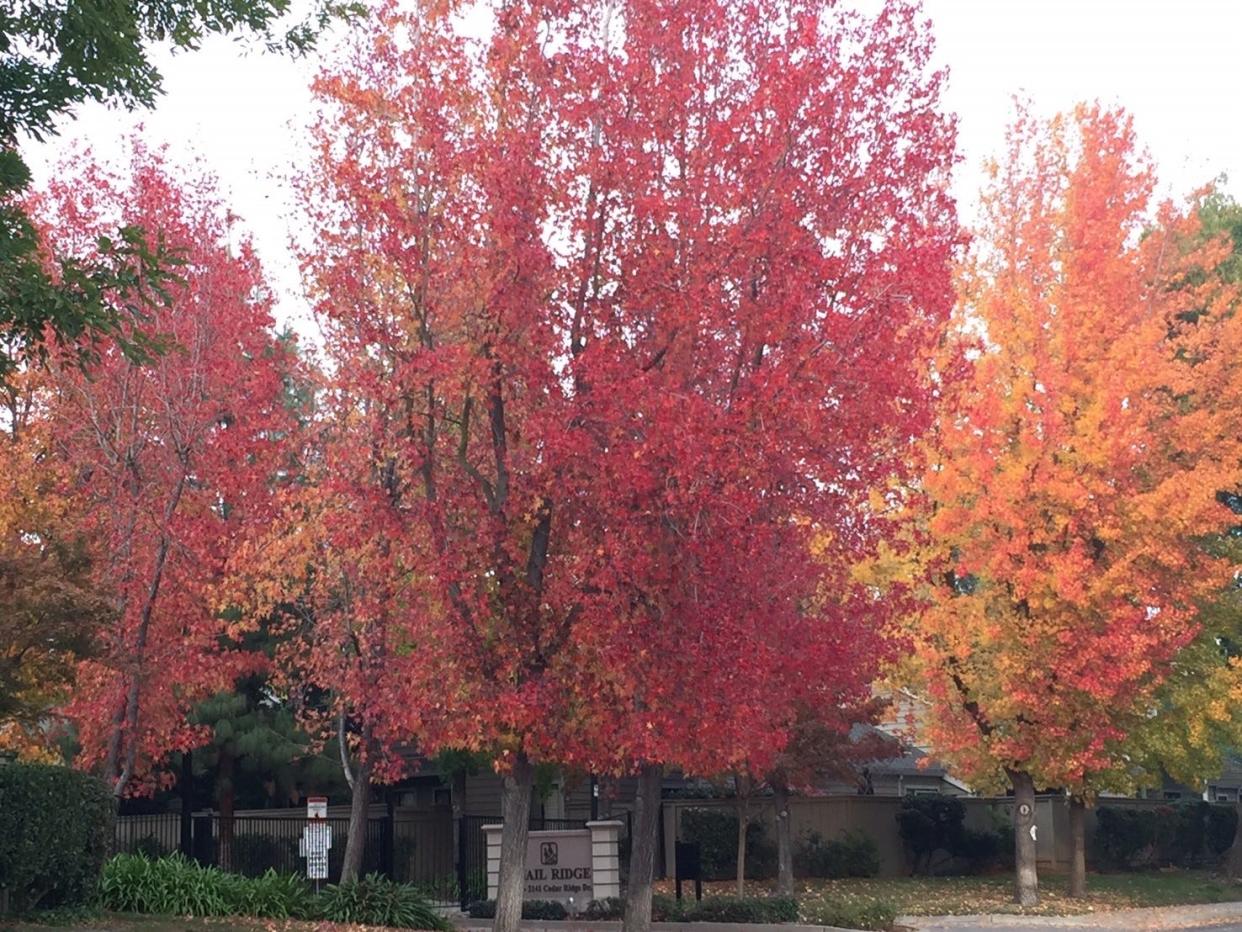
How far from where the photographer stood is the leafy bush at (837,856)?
36.3 metres

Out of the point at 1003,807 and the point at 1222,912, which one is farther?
the point at 1003,807

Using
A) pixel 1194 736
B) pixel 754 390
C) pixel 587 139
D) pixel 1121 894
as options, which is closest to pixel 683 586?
pixel 754 390

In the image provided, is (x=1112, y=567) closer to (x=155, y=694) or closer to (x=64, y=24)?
(x=155, y=694)

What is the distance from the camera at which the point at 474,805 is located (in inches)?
1474

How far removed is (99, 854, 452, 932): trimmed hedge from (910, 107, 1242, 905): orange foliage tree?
11.5 meters

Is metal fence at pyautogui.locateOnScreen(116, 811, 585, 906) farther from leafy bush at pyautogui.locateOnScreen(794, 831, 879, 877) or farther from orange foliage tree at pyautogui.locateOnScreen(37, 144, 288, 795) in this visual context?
leafy bush at pyautogui.locateOnScreen(794, 831, 879, 877)

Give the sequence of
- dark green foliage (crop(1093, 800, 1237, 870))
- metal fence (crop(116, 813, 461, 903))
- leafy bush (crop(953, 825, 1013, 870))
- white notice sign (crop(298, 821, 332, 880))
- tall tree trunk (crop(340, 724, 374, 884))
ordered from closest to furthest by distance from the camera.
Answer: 1. white notice sign (crop(298, 821, 332, 880))
2. tall tree trunk (crop(340, 724, 374, 884))
3. metal fence (crop(116, 813, 461, 903))
4. leafy bush (crop(953, 825, 1013, 870))
5. dark green foliage (crop(1093, 800, 1237, 870))

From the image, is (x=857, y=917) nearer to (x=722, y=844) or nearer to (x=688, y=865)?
(x=688, y=865)

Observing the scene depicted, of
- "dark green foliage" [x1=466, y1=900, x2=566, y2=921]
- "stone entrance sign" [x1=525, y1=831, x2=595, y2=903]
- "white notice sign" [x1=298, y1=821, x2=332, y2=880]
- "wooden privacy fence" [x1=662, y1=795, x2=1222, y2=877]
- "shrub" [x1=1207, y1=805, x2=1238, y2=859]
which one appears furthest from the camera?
"shrub" [x1=1207, y1=805, x2=1238, y2=859]

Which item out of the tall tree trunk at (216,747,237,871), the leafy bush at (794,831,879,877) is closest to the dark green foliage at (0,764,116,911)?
the tall tree trunk at (216,747,237,871)

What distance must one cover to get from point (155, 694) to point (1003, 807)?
26.7 m

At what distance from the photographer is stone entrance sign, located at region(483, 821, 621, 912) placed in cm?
2425

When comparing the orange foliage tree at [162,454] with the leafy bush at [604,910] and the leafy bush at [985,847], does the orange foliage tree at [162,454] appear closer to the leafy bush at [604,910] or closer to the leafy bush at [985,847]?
the leafy bush at [604,910]

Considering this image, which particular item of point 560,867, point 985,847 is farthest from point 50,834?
point 985,847
